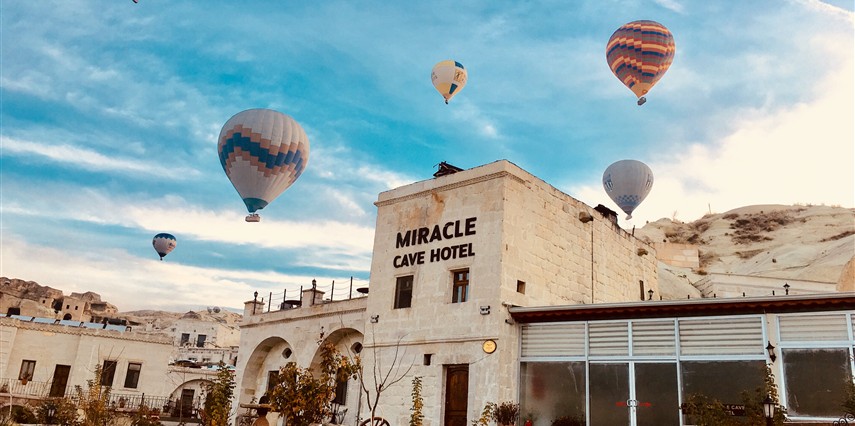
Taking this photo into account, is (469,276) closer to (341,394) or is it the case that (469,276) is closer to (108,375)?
(341,394)

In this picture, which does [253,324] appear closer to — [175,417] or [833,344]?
[175,417]

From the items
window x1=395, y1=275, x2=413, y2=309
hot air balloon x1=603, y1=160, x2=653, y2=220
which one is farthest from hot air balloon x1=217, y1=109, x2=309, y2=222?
hot air balloon x1=603, y1=160, x2=653, y2=220

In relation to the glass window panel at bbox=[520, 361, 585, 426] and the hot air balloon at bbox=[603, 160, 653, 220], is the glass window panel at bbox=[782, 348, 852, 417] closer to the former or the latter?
the glass window panel at bbox=[520, 361, 585, 426]

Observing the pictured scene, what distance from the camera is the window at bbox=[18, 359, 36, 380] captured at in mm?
34312

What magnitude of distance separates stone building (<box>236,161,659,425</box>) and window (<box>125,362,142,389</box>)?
19.4 metres

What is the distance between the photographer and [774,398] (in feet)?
44.5

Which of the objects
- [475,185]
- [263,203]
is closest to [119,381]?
[263,203]

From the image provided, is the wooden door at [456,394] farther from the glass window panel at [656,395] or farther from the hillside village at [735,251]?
the hillside village at [735,251]

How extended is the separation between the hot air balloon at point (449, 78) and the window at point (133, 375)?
74.7 ft

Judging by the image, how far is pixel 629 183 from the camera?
1421 inches

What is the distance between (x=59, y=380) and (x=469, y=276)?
2653cm

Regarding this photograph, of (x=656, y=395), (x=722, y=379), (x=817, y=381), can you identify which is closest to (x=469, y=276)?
(x=656, y=395)

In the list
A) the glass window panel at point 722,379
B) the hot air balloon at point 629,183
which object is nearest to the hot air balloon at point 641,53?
the hot air balloon at point 629,183

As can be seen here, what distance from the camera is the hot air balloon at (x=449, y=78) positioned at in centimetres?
3319
